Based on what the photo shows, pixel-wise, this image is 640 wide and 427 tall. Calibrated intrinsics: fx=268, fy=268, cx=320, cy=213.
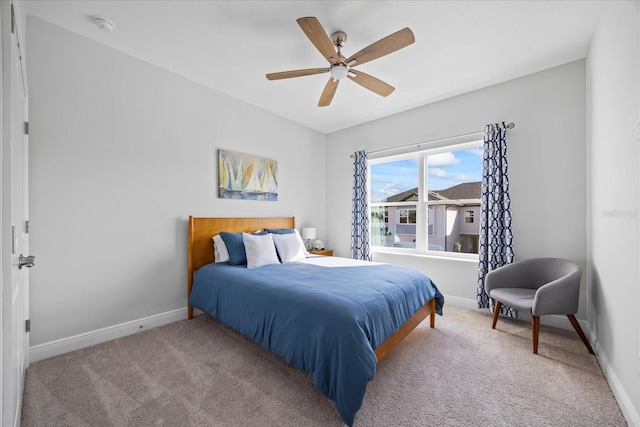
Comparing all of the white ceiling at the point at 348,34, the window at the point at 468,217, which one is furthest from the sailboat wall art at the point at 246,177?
the window at the point at 468,217

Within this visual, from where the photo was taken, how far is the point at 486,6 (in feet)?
6.68

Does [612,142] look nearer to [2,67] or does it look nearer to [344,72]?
[344,72]

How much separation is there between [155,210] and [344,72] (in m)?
2.37

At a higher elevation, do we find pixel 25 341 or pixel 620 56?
pixel 620 56

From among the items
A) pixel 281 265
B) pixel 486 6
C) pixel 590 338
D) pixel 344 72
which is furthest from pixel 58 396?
pixel 590 338

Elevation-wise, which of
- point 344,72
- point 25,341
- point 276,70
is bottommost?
point 25,341

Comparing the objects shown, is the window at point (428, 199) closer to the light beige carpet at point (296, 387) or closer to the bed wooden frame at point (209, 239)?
the bed wooden frame at point (209, 239)

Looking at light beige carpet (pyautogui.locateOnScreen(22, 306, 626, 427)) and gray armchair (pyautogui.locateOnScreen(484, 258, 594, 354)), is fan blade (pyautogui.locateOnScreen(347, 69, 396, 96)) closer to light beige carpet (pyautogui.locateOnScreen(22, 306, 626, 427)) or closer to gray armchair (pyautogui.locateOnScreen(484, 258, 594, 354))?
gray armchair (pyautogui.locateOnScreen(484, 258, 594, 354))

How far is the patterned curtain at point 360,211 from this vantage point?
4262 mm

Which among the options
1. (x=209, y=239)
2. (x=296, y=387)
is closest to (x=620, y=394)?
(x=296, y=387)

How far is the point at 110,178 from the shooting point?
8.43 ft

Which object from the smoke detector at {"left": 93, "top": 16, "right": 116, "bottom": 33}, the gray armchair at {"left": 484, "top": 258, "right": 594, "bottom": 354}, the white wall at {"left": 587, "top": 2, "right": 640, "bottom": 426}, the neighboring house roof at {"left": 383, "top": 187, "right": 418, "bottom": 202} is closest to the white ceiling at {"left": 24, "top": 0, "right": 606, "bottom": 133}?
the smoke detector at {"left": 93, "top": 16, "right": 116, "bottom": 33}

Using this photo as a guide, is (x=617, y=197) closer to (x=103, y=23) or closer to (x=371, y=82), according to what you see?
(x=371, y=82)

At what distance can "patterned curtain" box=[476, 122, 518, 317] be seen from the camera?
2992mm
